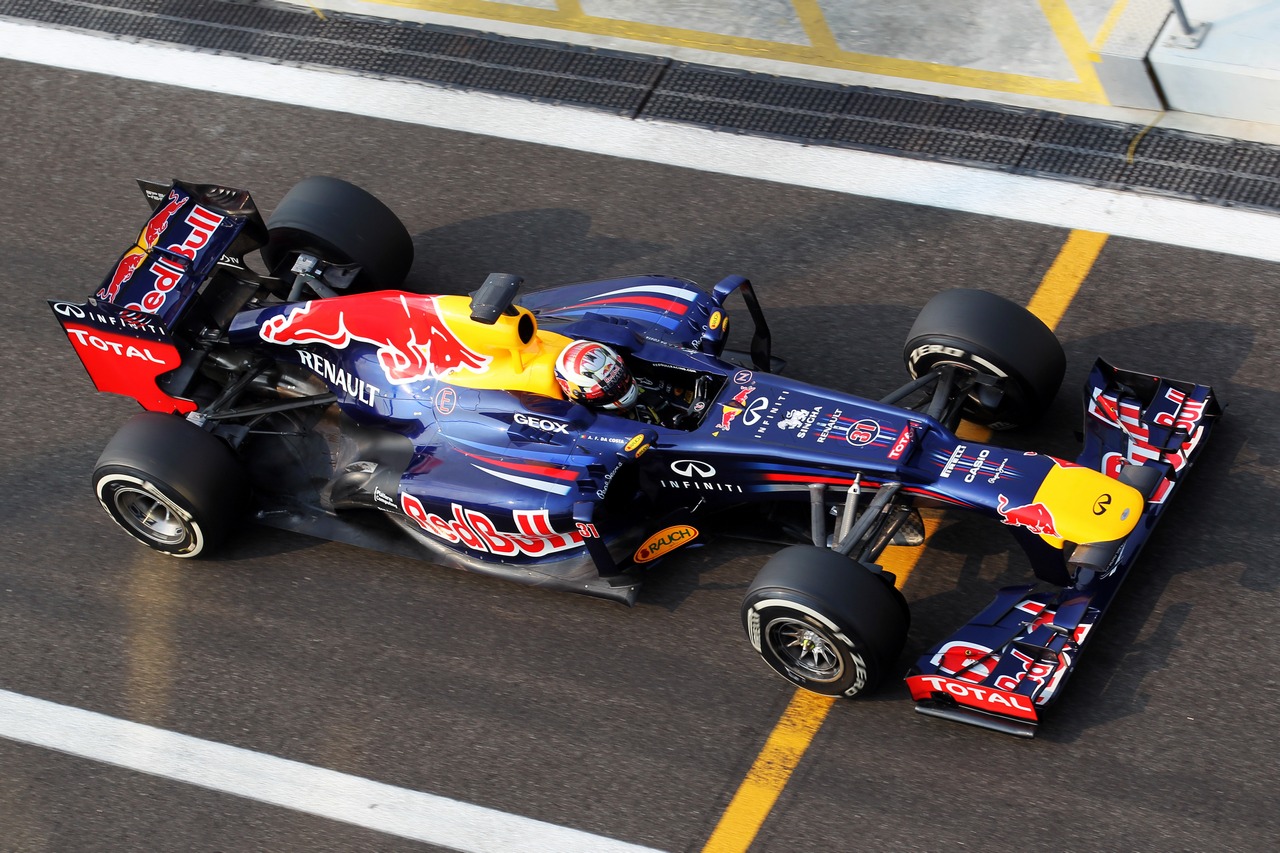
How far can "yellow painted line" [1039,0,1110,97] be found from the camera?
9.97 m

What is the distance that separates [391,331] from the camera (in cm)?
768

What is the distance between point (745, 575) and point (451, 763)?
1.68 metres

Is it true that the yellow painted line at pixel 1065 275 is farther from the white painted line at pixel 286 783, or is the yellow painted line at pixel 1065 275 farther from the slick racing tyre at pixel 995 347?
the white painted line at pixel 286 783

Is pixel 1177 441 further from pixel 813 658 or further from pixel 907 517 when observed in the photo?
pixel 813 658

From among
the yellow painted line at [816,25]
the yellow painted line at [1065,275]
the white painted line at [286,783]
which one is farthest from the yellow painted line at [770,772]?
the yellow painted line at [816,25]

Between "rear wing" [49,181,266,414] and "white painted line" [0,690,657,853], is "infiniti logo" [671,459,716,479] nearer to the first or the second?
"white painted line" [0,690,657,853]

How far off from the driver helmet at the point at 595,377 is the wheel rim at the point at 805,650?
1326 mm

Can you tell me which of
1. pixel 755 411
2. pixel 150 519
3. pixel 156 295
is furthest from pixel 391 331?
pixel 755 411

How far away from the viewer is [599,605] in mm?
7578

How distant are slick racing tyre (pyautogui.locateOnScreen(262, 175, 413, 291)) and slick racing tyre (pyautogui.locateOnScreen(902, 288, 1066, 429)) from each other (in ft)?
9.95

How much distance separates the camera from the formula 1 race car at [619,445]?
666 cm

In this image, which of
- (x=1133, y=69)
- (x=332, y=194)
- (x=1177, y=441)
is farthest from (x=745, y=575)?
(x=1133, y=69)

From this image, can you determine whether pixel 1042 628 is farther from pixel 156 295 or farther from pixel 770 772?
pixel 156 295

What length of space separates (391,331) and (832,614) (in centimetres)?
271
